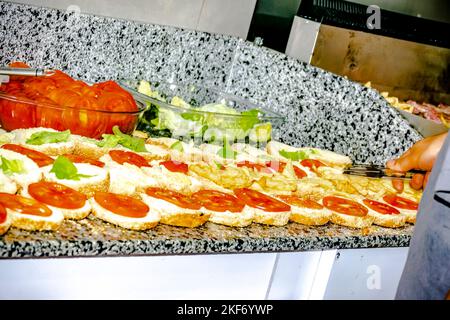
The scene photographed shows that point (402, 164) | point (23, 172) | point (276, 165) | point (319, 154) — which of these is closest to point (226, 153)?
point (276, 165)

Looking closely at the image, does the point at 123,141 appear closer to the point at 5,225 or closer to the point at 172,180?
the point at 172,180

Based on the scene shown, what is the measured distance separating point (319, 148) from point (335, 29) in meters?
0.99

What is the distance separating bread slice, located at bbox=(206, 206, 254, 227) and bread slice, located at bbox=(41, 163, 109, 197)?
1.17 feet

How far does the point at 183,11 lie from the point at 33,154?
1.77m

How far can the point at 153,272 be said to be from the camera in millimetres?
1927

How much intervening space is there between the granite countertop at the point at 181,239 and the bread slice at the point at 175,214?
23 mm

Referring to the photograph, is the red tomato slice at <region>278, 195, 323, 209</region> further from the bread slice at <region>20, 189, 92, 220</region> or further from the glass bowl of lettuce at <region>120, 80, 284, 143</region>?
the bread slice at <region>20, 189, 92, 220</region>

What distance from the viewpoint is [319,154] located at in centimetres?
312

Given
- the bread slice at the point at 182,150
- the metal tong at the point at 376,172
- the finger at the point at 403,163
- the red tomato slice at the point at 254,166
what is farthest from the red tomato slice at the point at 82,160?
the finger at the point at 403,163

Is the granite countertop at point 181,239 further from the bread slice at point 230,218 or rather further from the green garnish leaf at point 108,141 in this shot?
the green garnish leaf at point 108,141

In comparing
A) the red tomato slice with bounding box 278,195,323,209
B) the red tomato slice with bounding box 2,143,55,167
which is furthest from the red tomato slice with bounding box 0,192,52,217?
the red tomato slice with bounding box 278,195,323,209

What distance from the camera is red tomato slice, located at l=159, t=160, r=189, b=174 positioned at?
7.57 feet

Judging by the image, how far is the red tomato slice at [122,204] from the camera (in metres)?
1.85
